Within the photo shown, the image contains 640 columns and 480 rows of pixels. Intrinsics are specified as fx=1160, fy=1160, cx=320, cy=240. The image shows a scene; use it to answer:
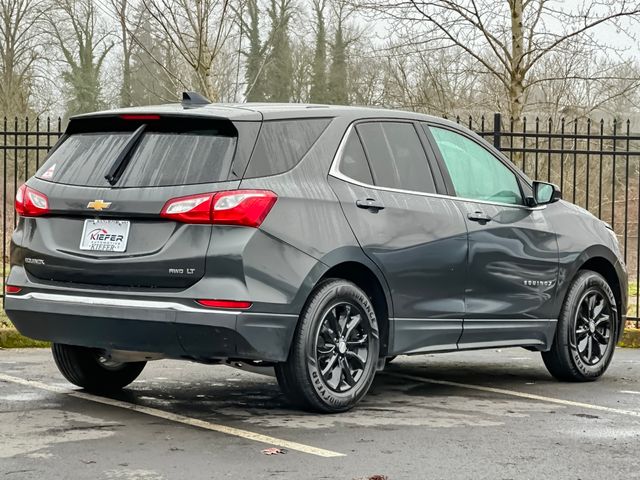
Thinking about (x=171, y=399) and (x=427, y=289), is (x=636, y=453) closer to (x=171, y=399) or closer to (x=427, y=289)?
(x=427, y=289)

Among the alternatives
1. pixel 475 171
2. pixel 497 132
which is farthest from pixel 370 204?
pixel 497 132

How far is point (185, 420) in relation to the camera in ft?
20.3

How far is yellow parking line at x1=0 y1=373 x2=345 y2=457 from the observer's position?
543 centimetres

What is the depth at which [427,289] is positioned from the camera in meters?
6.94

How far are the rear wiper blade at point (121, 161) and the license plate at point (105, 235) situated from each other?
240mm

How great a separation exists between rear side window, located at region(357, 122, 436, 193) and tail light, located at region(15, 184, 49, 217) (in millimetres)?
1853

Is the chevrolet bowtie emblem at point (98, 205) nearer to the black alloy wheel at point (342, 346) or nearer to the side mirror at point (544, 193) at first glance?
the black alloy wheel at point (342, 346)

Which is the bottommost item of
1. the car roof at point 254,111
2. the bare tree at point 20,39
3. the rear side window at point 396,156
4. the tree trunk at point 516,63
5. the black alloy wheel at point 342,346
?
the black alloy wheel at point 342,346

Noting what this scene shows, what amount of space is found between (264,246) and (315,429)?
3.20 feet

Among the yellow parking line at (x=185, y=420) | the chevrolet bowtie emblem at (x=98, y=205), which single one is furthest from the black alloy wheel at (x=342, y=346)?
the chevrolet bowtie emblem at (x=98, y=205)

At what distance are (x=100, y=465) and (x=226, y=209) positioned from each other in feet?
4.95

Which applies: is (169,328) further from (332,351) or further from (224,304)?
(332,351)

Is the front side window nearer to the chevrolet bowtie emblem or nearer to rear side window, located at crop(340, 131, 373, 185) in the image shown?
rear side window, located at crop(340, 131, 373, 185)

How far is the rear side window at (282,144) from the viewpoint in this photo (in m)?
6.11
